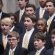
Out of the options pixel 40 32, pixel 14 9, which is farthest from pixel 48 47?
pixel 14 9

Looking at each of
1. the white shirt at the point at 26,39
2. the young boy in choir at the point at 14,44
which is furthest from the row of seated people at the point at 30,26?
the young boy in choir at the point at 14,44

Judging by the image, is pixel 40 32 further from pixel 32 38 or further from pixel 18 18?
pixel 18 18

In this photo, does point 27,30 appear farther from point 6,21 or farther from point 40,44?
point 40,44

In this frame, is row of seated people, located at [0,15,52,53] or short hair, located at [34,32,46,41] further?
row of seated people, located at [0,15,52,53]

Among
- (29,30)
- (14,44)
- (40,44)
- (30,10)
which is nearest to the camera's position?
(40,44)

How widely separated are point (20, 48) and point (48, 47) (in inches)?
16.2

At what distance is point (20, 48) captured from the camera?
7.12 m

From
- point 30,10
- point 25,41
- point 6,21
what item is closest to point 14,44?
point 25,41

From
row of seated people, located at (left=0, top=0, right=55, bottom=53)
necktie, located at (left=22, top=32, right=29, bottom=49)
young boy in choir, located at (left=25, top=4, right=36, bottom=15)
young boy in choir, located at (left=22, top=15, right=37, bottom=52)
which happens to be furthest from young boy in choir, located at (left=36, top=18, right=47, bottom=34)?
young boy in choir, located at (left=25, top=4, right=36, bottom=15)

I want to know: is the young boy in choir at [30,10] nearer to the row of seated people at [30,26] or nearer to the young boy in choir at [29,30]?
the row of seated people at [30,26]

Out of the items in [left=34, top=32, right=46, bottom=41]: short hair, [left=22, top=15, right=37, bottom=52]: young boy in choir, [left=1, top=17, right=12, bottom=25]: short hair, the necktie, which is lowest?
the necktie

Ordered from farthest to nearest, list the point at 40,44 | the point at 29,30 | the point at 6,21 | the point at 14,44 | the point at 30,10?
1. the point at 30,10
2. the point at 29,30
3. the point at 6,21
4. the point at 14,44
5. the point at 40,44

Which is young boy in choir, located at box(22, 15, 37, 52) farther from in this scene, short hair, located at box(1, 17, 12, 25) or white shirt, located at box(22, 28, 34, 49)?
short hair, located at box(1, 17, 12, 25)

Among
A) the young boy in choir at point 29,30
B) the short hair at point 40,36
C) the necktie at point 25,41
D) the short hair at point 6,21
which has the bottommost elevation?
the necktie at point 25,41
